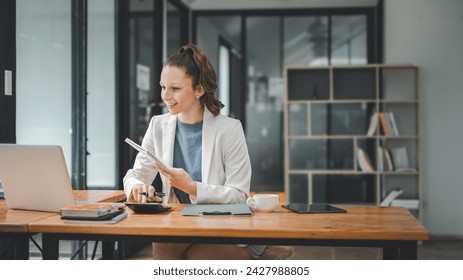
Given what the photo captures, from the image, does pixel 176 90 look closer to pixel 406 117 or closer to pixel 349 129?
pixel 406 117

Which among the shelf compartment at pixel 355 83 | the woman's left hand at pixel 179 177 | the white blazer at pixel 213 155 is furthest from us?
the shelf compartment at pixel 355 83

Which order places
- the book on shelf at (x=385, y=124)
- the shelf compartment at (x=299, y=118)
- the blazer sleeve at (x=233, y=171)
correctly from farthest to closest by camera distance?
the shelf compartment at (x=299, y=118) < the book on shelf at (x=385, y=124) < the blazer sleeve at (x=233, y=171)

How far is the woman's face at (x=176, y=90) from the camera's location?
2174 millimetres

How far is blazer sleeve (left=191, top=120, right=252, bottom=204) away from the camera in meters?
2.11

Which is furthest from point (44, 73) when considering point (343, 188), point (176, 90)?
point (343, 188)

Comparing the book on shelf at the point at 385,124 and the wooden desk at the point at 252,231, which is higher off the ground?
the book on shelf at the point at 385,124

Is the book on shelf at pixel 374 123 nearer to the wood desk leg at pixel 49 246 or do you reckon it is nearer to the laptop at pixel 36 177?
the laptop at pixel 36 177

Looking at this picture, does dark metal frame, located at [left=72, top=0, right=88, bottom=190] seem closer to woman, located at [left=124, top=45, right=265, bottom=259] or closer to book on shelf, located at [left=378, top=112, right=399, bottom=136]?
woman, located at [left=124, top=45, right=265, bottom=259]

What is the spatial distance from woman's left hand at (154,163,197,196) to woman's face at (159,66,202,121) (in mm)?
303

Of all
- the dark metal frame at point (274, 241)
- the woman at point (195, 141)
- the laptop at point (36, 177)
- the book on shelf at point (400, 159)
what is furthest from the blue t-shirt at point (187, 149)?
the book on shelf at point (400, 159)

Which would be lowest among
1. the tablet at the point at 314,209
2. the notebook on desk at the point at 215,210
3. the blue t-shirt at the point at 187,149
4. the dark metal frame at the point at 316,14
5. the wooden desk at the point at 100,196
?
the wooden desk at the point at 100,196

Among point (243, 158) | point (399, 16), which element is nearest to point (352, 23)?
point (399, 16)

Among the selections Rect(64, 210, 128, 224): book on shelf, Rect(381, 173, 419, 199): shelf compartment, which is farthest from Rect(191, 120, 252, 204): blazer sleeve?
Rect(381, 173, 419, 199): shelf compartment

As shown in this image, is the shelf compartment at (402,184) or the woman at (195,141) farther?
the shelf compartment at (402,184)
